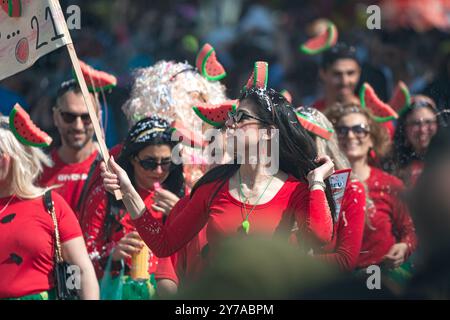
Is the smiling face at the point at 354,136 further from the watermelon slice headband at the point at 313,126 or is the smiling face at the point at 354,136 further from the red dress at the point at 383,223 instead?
the watermelon slice headband at the point at 313,126

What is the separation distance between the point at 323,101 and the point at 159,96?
197 centimetres

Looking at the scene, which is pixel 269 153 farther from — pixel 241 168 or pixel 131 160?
pixel 131 160

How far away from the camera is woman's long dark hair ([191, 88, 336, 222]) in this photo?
6.09 meters

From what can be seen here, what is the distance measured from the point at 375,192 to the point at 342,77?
6.09 ft

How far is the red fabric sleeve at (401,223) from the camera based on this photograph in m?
7.39

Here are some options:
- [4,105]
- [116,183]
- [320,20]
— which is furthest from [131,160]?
[320,20]

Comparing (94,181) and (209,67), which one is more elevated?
(209,67)

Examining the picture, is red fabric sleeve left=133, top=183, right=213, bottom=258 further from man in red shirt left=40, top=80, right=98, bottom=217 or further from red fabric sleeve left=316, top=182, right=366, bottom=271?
man in red shirt left=40, top=80, right=98, bottom=217

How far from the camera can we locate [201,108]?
677 centimetres

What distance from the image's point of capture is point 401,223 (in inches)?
300

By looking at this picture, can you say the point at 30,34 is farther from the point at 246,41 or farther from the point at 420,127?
the point at 246,41

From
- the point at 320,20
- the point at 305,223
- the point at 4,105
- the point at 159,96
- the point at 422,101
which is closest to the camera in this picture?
the point at 305,223

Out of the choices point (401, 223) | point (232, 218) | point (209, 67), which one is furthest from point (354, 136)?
point (232, 218)

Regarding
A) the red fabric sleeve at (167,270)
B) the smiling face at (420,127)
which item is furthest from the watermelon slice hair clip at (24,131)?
the smiling face at (420,127)
